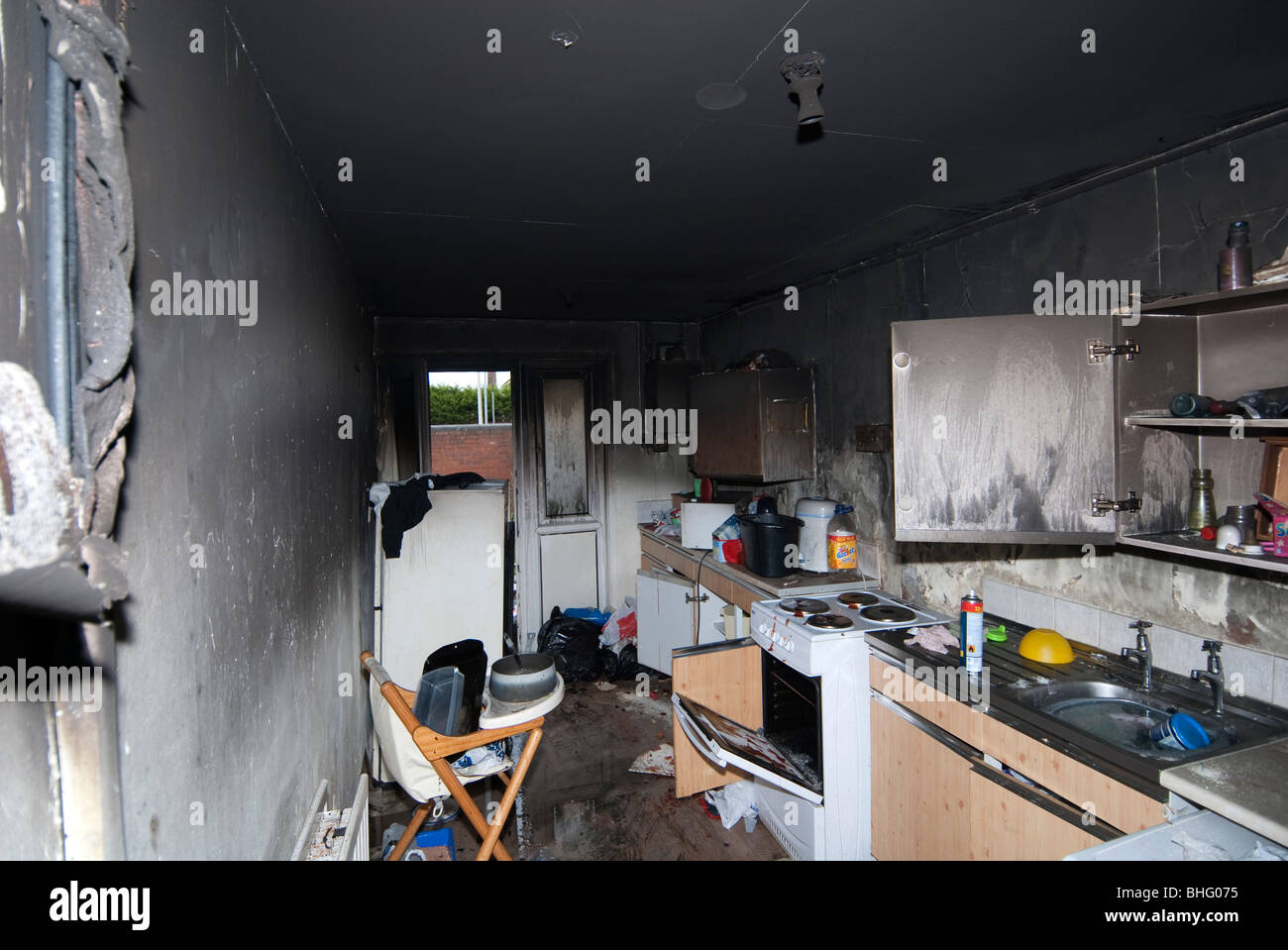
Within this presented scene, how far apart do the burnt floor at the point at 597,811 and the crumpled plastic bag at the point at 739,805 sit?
38 millimetres

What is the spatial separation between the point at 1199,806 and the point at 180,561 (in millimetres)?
1981

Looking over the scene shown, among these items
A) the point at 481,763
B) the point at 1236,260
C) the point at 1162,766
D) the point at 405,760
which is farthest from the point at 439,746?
the point at 1236,260

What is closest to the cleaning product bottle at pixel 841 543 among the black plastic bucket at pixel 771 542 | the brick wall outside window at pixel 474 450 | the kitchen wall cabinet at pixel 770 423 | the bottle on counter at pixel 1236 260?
the black plastic bucket at pixel 771 542

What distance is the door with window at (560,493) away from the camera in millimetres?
4785

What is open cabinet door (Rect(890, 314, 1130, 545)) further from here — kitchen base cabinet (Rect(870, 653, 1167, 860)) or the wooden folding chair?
the wooden folding chair

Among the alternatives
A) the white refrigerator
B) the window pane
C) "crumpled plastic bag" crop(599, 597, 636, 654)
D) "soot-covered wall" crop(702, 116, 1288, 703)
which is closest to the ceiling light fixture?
"soot-covered wall" crop(702, 116, 1288, 703)

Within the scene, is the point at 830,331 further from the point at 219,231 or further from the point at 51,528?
the point at 51,528

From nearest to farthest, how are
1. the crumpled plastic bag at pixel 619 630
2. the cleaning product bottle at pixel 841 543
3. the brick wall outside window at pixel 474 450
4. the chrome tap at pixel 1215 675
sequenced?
the chrome tap at pixel 1215 675 → the cleaning product bottle at pixel 841 543 → the crumpled plastic bag at pixel 619 630 → the brick wall outside window at pixel 474 450

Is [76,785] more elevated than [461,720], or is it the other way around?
[76,785]

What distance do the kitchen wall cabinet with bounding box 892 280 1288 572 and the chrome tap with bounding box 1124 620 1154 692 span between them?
0.29 metres

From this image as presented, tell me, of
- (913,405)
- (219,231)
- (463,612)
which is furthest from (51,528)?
(463,612)

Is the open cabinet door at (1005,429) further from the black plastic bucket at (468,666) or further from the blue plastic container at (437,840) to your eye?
the blue plastic container at (437,840)

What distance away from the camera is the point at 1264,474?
1.78 meters

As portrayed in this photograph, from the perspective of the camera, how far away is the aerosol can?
2133mm
